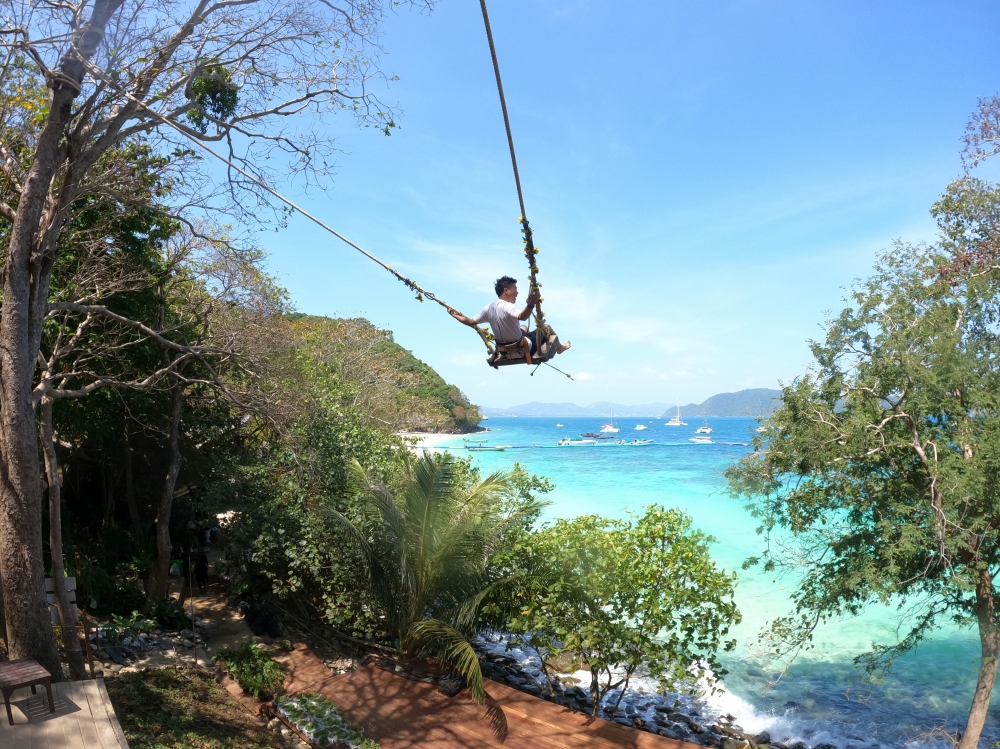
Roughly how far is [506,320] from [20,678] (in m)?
4.71

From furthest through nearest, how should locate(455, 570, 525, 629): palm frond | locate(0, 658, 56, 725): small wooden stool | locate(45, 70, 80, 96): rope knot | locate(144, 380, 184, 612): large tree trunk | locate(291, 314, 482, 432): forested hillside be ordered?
locate(291, 314, 482, 432): forested hillside < locate(144, 380, 184, 612): large tree trunk < locate(455, 570, 525, 629): palm frond < locate(45, 70, 80, 96): rope knot < locate(0, 658, 56, 725): small wooden stool

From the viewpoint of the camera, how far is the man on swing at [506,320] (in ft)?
18.0

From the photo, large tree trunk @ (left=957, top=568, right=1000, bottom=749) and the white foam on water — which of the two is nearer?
large tree trunk @ (left=957, top=568, right=1000, bottom=749)

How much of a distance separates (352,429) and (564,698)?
5.40m

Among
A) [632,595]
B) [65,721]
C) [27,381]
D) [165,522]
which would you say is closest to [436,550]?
[632,595]

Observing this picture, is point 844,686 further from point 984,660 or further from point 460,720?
point 460,720

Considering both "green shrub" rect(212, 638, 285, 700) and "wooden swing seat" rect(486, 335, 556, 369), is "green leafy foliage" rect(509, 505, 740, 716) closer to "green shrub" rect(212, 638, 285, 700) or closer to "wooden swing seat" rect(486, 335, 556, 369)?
→ "wooden swing seat" rect(486, 335, 556, 369)

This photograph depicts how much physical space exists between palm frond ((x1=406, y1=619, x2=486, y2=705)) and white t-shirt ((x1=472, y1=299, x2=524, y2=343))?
4.00m

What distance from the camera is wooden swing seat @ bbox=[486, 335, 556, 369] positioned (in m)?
5.70

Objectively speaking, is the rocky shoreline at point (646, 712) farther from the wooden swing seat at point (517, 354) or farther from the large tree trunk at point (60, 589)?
the large tree trunk at point (60, 589)

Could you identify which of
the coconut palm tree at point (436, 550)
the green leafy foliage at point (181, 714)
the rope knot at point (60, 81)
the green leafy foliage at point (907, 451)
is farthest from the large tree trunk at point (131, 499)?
the green leafy foliage at point (907, 451)

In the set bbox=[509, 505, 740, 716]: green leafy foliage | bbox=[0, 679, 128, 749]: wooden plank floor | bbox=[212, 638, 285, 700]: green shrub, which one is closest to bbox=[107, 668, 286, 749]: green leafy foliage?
bbox=[212, 638, 285, 700]: green shrub

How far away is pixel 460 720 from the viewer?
7.43 meters

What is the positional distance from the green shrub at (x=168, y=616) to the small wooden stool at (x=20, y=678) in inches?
180
